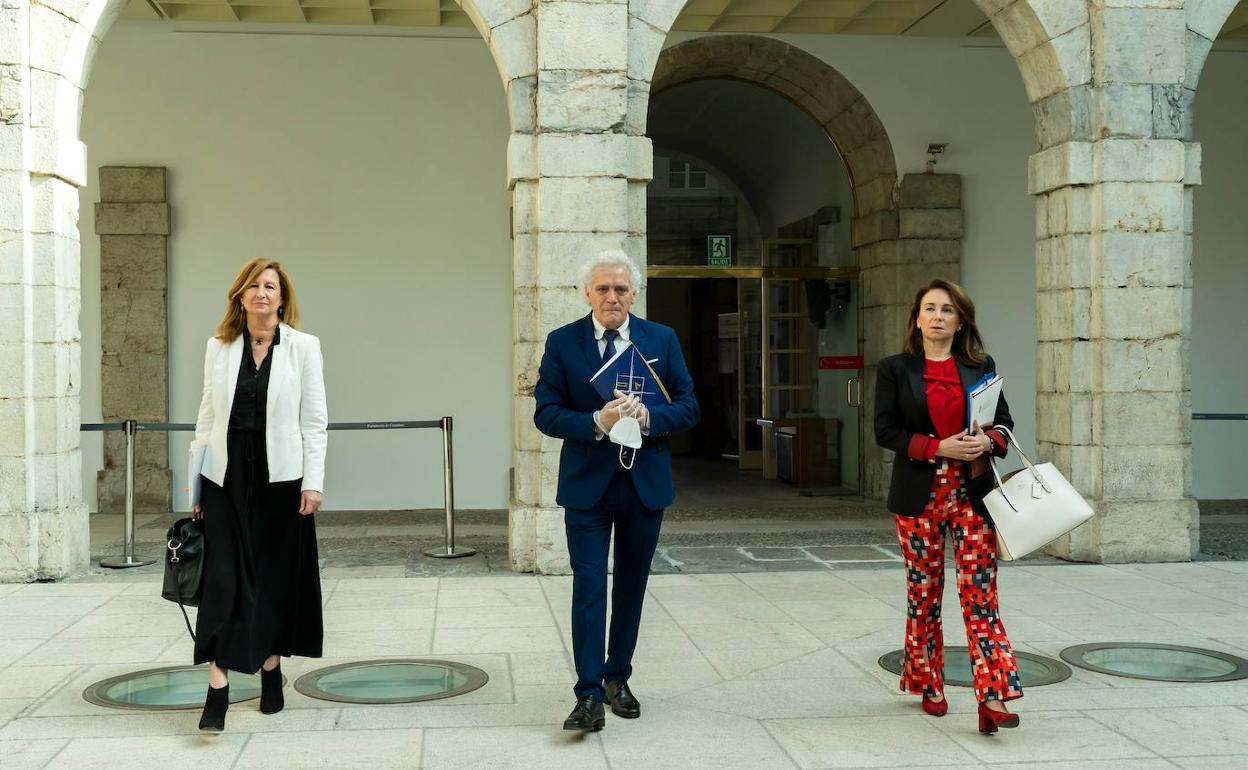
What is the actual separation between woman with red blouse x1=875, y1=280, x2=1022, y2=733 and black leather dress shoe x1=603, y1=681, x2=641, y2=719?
42.0 inches

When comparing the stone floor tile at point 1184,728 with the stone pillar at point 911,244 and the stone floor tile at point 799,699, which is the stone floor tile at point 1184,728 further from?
the stone pillar at point 911,244

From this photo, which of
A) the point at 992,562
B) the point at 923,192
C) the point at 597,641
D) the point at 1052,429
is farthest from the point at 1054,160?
the point at 597,641

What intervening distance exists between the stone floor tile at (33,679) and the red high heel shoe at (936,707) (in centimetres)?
351

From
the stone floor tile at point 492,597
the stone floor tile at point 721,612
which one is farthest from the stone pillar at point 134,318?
the stone floor tile at point 721,612

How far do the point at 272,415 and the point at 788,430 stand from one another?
33.8 ft

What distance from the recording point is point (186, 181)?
11977 millimetres

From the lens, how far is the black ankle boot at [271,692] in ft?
16.5

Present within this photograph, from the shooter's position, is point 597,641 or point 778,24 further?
point 778,24

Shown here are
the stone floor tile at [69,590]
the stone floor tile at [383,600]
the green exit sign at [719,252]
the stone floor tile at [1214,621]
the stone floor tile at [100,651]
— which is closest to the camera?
the stone floor tile at [100,651]

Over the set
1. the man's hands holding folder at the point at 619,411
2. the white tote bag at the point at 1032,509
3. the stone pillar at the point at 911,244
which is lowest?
the white tote bag at the point at 1032,509

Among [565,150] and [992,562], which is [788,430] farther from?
[992,562]

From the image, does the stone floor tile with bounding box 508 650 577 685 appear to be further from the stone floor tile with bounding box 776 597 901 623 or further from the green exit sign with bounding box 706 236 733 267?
the green exit sign with bounding box 706 236 733 267

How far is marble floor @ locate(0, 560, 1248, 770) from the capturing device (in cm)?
452

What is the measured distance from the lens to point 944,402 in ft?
16.0
